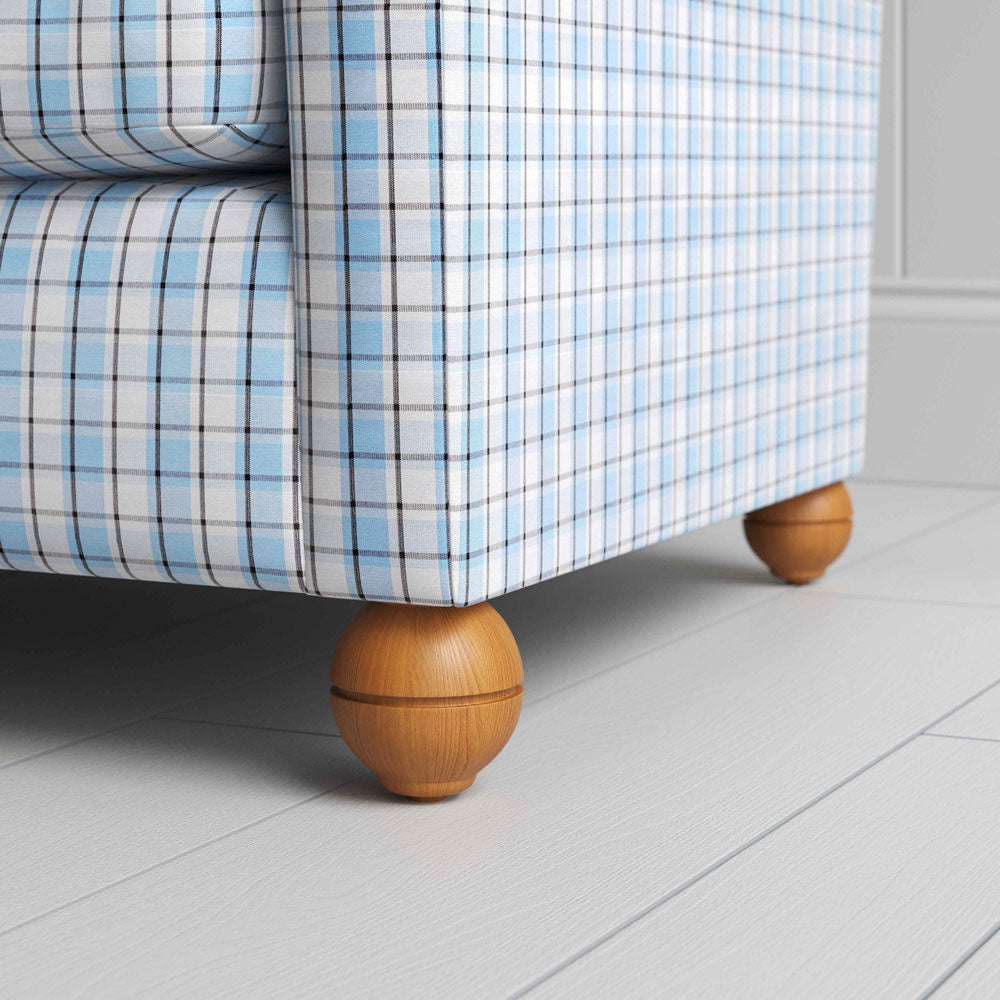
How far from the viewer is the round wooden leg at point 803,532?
122 centimetres

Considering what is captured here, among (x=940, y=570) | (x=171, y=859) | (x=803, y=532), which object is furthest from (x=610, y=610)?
(x=171, y=859)

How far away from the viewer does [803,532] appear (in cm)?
123

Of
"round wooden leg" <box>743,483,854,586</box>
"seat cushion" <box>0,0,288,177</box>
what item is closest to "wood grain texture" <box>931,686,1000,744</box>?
"round wooden leg" <box>743,483,854,586</box>

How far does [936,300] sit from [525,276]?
1052mm

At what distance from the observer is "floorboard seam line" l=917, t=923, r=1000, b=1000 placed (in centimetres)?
57

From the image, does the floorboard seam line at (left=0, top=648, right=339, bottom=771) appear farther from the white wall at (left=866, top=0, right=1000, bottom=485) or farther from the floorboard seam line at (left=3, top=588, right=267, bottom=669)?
the white wall at (left=866, top=0, right=1000, bottom=485)

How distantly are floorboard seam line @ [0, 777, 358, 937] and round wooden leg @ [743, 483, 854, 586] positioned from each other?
517 mm

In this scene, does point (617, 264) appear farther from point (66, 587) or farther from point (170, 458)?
point (66, 587)

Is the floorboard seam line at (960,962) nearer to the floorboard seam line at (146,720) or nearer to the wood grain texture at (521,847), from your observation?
the wood grain texture at (521,847)

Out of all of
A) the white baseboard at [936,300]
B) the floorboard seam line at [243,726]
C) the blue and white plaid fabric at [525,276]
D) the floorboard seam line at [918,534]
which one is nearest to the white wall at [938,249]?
the white baseboard at [936,300]

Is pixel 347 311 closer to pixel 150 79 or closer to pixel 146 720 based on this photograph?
pixel 150 79

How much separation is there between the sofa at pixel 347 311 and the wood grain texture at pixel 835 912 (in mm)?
160

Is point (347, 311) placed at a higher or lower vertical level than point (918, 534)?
higher

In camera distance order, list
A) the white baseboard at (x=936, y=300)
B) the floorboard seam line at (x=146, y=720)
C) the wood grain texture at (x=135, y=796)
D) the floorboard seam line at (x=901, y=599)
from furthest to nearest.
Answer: the white baseboard at (x=936, y=300) < the floorboard seam line at (x=901, y=599) < the floorboard seam line at (x=146, y=720) < the wood grain texture at (x=135, y=796)
